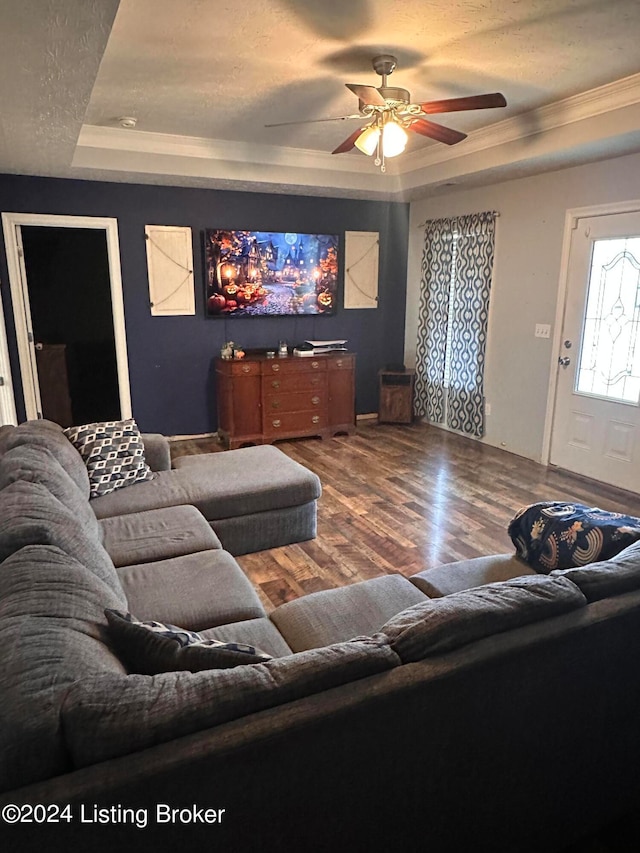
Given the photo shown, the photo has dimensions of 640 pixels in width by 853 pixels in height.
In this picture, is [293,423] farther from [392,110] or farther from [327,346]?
[392,110]

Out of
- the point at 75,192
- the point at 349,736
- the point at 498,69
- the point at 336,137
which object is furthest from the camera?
the point at 75,192

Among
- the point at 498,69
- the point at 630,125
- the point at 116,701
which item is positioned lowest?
the point at 116,701

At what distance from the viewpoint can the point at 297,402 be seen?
224 inches

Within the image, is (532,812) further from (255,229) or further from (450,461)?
(255,229)

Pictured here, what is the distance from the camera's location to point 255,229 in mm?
5688

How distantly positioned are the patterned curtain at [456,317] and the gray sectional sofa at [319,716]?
409cm

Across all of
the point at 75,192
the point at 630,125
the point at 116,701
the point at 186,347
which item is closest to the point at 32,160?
the point at 75,192

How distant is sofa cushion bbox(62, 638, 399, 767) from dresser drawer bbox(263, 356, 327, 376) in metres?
4.42

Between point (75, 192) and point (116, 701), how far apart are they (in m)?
4.98

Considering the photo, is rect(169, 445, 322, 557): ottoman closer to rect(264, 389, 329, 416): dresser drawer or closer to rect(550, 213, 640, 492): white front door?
rect(264, 389, 329, 416): dresser drawer

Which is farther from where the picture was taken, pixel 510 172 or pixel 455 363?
pixel 455 363

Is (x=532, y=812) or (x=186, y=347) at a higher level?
(x=186, y=347)

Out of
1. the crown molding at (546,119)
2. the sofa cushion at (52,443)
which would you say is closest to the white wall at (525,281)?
the crown molding at (546,119)

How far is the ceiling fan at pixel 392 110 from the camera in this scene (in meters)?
2.95
